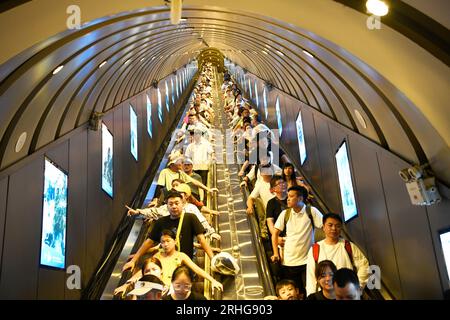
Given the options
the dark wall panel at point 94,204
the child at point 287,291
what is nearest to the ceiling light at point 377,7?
the child at point 287,291

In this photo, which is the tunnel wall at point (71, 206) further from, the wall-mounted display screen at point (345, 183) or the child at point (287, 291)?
the wall-mounted display screen at point (345, 183)

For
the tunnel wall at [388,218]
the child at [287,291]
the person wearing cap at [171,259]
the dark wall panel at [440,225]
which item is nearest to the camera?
the child at [287,291]

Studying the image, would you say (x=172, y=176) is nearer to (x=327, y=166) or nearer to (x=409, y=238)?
(x=327, y=166)

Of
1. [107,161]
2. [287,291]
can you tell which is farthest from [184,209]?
[107,161]

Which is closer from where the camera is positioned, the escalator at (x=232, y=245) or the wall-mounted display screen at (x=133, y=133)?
the escalator at (x=232, y=245)

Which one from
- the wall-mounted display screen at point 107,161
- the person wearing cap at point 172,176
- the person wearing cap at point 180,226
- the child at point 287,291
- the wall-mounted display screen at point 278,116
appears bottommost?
A: the child at point 287,291

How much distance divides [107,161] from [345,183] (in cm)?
494

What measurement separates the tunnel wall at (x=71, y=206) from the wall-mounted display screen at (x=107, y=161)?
0.18 metres

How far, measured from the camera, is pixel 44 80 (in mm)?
5602

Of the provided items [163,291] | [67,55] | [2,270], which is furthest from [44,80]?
[163,291]

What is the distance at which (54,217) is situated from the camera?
21.7 ft

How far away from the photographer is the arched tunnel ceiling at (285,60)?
4.33 m
